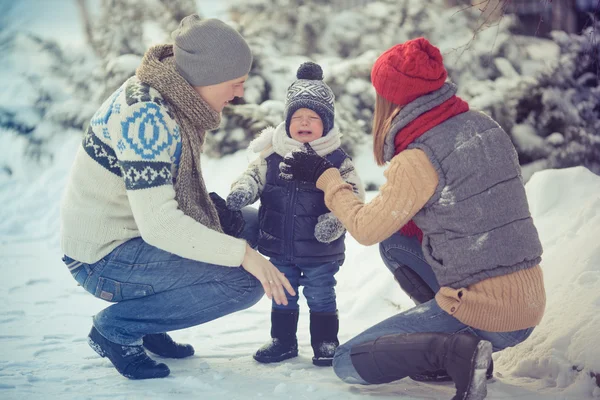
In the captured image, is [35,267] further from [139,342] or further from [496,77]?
[496,77]

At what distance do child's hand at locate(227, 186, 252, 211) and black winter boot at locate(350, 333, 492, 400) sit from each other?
82 cm

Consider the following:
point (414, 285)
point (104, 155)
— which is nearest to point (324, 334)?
point (414, 285)

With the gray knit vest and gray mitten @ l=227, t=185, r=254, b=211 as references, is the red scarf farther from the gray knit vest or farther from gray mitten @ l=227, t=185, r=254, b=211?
gray mitten @ l=227, t=185, r=254, b=211

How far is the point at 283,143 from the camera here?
3.00m

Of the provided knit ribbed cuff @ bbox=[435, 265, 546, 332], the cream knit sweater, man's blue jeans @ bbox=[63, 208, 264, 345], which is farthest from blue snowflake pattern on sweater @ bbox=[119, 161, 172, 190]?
knit ribbed cuff @ bbox=[435, 265, 546, 332]

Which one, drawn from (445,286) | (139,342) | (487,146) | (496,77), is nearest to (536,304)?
(445,286)

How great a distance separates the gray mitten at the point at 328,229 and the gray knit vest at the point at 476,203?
54 centimetres

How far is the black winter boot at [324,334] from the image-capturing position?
2918 millimetres

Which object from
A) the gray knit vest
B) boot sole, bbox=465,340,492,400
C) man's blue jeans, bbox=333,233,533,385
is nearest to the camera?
boot sole, bbox=465,340,492,400

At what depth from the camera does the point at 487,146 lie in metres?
2.35

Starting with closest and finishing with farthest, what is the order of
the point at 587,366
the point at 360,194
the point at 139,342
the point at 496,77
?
the point at 587,366, the point at 139,342, the point at 360,194, the point at 496,77

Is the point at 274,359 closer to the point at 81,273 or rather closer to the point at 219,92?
the point at 81,273

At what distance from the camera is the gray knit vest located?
2.32 m

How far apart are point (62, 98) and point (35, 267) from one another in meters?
2.78
